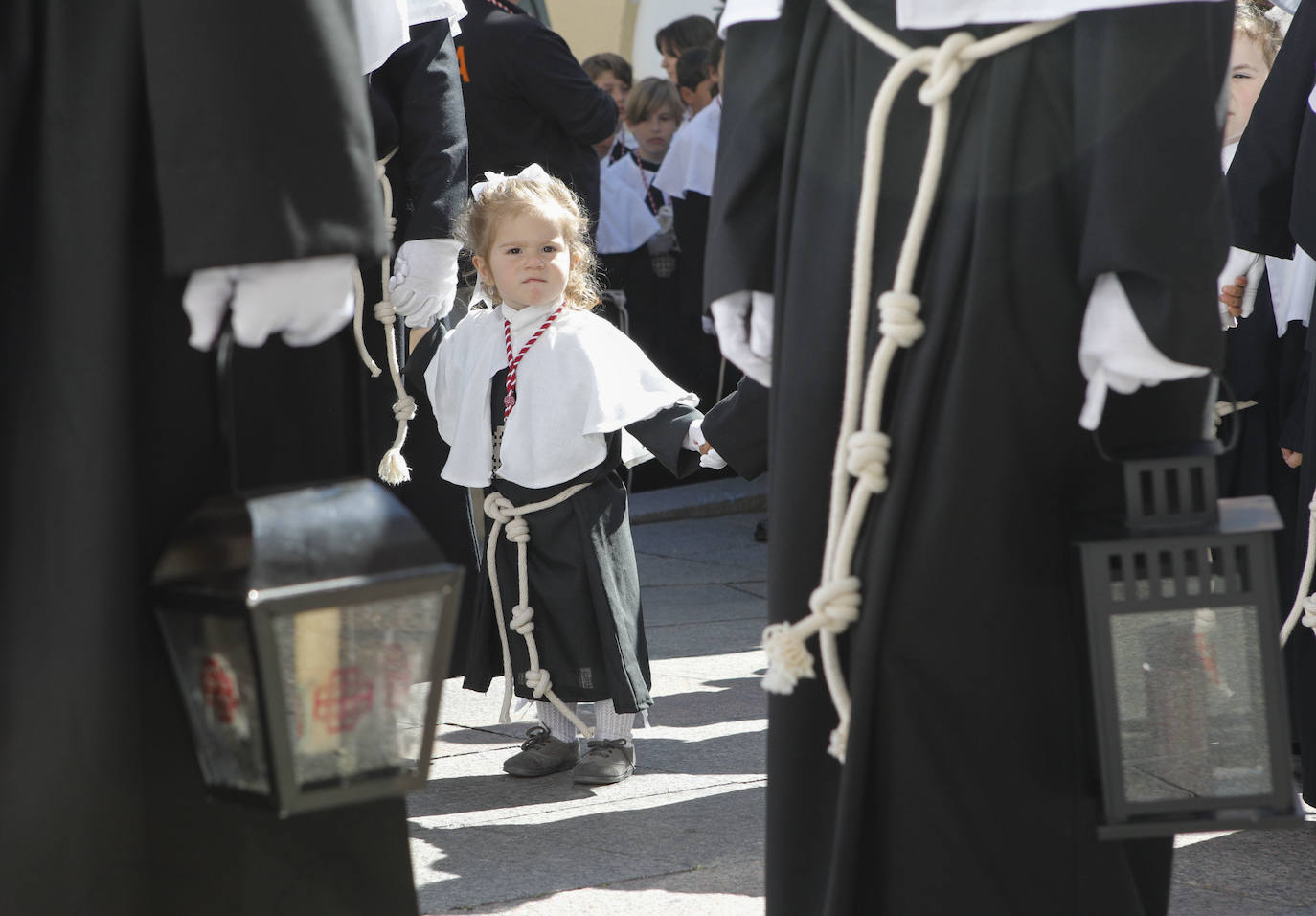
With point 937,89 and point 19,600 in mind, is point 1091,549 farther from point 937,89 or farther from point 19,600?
point 19,600

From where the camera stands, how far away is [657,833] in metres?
3.53

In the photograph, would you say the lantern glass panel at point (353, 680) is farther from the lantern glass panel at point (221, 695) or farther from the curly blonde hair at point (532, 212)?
the curly blonde hair at point (532, 212)

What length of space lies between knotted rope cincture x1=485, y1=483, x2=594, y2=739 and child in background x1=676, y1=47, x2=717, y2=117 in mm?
5033

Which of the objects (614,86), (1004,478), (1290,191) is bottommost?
(1004,478)

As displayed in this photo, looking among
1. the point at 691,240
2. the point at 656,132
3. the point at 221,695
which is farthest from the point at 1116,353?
the point at 656,132

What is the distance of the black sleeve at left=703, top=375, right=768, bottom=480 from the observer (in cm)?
297

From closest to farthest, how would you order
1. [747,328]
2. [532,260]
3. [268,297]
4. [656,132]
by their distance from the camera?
[268,297], [747,328], [532,260], [656,132]

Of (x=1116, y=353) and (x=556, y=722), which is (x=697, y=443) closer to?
(x=556, y=722)

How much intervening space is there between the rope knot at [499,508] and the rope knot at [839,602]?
193 cm

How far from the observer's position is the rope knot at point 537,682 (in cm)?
402

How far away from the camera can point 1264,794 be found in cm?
212

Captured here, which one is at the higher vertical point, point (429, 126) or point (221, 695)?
point (429, 126)

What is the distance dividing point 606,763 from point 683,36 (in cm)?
612

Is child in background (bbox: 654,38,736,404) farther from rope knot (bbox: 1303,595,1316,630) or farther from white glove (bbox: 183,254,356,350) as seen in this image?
white glove (bbox: 183,254,356,350)
